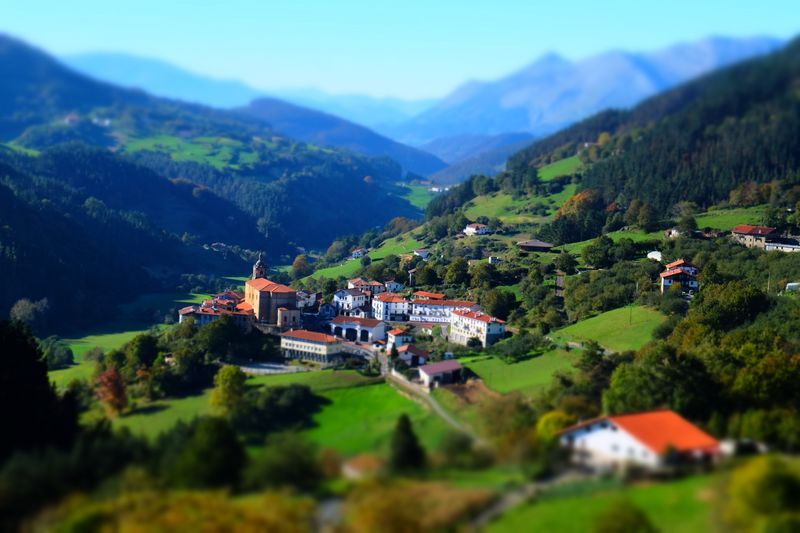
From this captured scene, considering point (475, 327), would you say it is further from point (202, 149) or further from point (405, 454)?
point (202, 149)

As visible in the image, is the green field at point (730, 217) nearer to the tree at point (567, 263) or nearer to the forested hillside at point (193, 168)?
the tree at point (567, 263)

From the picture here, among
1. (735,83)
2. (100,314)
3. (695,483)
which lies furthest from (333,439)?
(100,314)

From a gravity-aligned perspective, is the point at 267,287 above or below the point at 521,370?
above

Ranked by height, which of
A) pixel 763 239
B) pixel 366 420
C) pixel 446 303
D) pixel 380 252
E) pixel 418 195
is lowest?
pixel 366 420

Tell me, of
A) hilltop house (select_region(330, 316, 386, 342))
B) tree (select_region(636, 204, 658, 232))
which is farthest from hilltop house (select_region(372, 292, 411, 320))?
tree (select_region(636, 204, 658, 232))

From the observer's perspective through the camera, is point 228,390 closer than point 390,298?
Yes

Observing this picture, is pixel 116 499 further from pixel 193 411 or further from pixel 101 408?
pixel 101 408

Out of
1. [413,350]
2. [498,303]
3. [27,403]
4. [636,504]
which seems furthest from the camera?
[498,303]

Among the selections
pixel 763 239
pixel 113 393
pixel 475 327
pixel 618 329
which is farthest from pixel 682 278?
pixel 113 393
